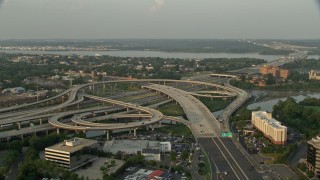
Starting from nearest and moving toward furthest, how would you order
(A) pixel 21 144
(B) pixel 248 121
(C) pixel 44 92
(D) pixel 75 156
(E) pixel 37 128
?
(D) pixel 75 156, (A) pixel 21 144, (E) pixel 37 128, (B) pixel 248 121, (C) pixel 44 92

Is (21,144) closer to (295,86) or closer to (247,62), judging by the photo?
(295,86)

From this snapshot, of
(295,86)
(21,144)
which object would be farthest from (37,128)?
(295,86)

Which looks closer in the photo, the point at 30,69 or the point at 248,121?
the point at 248,121

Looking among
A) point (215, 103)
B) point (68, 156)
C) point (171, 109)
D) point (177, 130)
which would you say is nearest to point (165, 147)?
point (177, 130)

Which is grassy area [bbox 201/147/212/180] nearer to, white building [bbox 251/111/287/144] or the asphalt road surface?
the asphalt road surface

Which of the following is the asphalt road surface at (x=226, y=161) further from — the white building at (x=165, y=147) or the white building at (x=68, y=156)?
the white building at (x=68, y=156)

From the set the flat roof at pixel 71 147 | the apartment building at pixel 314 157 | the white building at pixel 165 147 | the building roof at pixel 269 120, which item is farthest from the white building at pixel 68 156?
the building roof at pixel 269 120

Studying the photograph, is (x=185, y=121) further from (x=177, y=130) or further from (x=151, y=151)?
(x=151, y=151)

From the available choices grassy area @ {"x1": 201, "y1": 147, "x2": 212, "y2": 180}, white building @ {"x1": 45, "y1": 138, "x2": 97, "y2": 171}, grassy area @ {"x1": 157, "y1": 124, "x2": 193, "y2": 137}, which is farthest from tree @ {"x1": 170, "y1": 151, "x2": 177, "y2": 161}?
grassy area @ {"x1": 157, "y1": 124, "x2": 193, "y2": 137}
